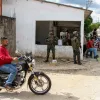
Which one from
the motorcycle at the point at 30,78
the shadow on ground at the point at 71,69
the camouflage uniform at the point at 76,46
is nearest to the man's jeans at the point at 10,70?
the motorcycle at the point at 30,78

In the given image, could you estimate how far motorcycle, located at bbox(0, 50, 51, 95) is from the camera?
8078 millimetres

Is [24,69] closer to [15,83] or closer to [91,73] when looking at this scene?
[15,83]

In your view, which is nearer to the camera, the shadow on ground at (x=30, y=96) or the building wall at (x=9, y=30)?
the shadow on ground at (x=30, y=96)

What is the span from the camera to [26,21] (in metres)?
16.9

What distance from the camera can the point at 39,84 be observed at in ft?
26.7

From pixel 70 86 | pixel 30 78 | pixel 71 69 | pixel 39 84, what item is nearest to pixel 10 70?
pixel 30 78

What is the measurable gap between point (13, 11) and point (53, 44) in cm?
328

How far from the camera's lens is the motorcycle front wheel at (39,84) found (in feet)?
26.6

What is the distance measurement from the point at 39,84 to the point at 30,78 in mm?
289

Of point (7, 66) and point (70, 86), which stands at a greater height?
point (7, 66)

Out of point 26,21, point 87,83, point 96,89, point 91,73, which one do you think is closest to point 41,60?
point 26,21

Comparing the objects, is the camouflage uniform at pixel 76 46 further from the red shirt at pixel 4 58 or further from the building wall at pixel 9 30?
the red shirt at pixel 4 58

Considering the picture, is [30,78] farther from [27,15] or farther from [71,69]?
[27,15]

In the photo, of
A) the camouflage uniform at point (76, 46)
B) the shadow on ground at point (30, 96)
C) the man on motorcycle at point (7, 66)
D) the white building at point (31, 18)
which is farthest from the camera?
the white building at point (31, 18)
